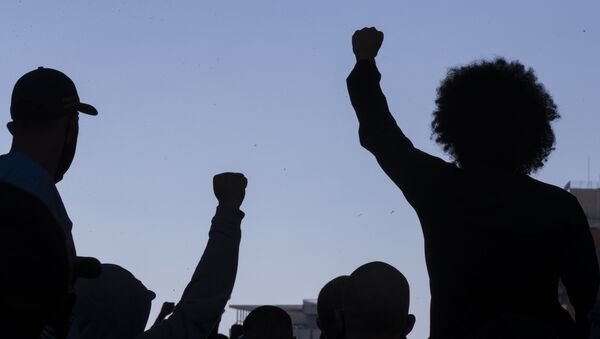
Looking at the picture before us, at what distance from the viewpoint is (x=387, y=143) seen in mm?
3799

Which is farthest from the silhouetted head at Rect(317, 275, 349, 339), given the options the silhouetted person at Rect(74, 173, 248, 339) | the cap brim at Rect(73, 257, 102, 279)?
the cap brim at Rect(73, 257, 102, 279)

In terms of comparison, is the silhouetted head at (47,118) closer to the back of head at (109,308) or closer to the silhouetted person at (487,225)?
the back of head at (109,308)

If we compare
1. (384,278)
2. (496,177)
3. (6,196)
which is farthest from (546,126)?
(6,196)

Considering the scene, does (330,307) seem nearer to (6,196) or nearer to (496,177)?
(496,177)

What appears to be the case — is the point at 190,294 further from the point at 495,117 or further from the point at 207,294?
the point at 495,117

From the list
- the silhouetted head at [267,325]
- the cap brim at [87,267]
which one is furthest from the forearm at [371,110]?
the silhouetted head at [267,325]

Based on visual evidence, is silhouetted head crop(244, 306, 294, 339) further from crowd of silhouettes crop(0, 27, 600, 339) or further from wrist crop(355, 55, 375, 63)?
wrist crop(355, 55, 375, 63)

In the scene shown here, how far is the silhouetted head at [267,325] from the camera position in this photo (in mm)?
5852

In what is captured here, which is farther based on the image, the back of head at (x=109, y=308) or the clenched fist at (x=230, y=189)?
the back of head at (x=109, y=308)

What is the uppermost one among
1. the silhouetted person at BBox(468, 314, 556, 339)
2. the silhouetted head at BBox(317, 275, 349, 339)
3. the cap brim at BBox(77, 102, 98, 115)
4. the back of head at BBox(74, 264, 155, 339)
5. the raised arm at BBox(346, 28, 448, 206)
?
the raised arm at BBox(346, 28, 448, 206)

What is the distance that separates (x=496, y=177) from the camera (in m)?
3.75

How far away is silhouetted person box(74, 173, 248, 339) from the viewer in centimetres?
300

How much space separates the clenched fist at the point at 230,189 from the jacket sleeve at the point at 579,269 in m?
1.01

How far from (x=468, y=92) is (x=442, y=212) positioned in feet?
1.98
